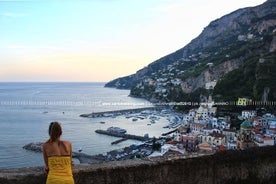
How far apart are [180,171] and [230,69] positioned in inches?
2787

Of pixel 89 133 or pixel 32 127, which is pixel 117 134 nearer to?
pixel 89 133

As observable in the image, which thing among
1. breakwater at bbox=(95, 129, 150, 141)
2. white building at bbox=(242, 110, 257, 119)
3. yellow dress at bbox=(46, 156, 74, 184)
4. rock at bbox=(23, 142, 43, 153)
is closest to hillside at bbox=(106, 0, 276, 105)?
white building at bbox=(242, 110, 257, 119)

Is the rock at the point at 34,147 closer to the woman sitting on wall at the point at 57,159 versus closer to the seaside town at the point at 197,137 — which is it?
the seaside town at the point at 197,137

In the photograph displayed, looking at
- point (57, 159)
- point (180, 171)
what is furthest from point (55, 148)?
point (180, 171)

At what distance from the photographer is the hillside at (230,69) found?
170 feet

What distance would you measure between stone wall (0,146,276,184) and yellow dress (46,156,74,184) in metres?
0.69

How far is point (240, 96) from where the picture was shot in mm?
50938

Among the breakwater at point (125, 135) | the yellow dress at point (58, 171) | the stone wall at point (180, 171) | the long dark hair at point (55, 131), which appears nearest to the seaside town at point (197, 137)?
the breakwater at point (125, 135)

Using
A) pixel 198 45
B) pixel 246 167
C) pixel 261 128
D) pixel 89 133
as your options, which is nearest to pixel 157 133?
pixel 89 133

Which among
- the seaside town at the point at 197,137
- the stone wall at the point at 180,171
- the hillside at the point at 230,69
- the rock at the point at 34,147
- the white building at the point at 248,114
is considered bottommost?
the rock at the point at 34,147

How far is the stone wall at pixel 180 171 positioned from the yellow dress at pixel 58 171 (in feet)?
2.26

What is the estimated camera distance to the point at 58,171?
2.82m

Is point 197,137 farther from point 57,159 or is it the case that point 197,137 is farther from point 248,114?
point 57,159

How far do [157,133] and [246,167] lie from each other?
4011 centimetres
